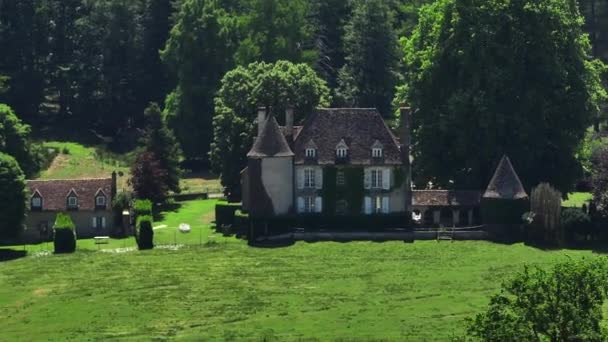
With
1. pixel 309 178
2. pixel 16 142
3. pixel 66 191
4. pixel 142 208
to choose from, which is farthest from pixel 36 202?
pixel 309 178

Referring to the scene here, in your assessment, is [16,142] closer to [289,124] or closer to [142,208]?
[142,208]

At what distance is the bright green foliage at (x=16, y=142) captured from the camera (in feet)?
400

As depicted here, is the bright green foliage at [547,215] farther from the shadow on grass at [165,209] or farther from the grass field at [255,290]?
the shadow on grass at [165,209]

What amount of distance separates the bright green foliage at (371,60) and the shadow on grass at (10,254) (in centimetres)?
4734

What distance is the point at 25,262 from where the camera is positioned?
100688 mm

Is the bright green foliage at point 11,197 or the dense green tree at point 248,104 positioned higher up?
the dense green tree at point 248,104

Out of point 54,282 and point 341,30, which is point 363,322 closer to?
point 54,282

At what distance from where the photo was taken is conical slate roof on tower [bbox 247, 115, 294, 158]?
360 feet

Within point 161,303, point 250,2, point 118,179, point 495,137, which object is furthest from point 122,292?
point 250,2

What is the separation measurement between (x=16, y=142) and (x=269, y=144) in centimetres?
2388

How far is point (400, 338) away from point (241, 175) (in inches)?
1681

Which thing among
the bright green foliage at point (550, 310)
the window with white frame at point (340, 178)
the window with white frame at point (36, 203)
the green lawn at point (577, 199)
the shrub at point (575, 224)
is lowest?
the bright green foliage at point (550, 310)

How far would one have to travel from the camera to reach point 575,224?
344 feet

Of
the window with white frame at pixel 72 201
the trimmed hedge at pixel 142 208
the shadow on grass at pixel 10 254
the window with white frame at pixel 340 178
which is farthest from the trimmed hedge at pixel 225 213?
the shadow on grass at pixel 10 254
